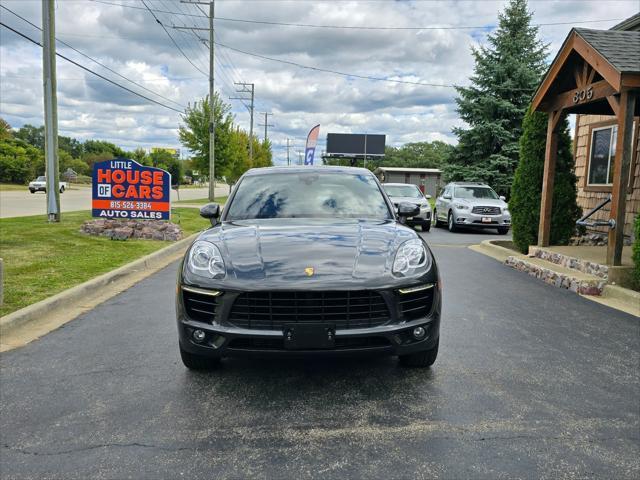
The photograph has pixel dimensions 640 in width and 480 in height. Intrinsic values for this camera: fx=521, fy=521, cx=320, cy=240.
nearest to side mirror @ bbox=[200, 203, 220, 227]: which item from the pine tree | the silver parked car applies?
the silver parked car

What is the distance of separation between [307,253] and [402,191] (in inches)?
587

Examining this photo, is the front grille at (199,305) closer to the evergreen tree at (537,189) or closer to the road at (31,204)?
the evergreen tree at (537,189)

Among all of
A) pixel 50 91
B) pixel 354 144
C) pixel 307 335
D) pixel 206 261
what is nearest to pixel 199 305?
pixel 206 261

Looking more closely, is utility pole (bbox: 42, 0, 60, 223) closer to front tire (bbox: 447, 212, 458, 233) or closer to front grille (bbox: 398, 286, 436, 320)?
front tire (bbox: 447, 212, 458, 233)

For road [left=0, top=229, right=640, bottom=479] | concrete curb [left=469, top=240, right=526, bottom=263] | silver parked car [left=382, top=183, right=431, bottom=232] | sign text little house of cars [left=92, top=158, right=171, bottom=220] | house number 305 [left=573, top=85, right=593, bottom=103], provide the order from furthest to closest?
silver parked car [left=382, top=183, right=431, bottom=232] < sign text little house of cars [left=92, top=158, right=171, bottom=220] < concrete curb [left=469, top=240, right=526, bottom=263] < house number 305 [left=573, top=85, right=593, bottom=103] < road [left=0, top=229, right=640, bottom=479]

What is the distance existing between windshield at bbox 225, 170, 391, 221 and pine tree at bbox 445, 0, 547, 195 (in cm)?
2064

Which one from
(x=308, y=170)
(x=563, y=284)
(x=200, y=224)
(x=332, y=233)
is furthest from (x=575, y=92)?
(x=200, y=224)

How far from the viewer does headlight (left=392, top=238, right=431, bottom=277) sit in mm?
3412

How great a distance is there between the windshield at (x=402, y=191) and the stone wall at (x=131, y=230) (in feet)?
26.4

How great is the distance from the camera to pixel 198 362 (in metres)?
3.79

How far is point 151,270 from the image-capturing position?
8648 mm

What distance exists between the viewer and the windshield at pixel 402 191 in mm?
17658

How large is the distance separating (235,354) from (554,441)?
1908 millimetres

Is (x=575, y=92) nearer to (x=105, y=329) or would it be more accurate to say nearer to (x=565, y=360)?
(x=565, y=360)
